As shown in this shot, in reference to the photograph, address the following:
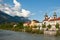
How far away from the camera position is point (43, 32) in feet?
283

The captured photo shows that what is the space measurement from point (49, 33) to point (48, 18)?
57902mm

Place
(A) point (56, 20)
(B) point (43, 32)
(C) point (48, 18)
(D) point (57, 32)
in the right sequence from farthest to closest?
(C) point (48, 18) < (A) point (56, 20) < (B) point (43, 32) < (D) point (57, 32)

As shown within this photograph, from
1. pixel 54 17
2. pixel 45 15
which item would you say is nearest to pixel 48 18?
pixel 45 15

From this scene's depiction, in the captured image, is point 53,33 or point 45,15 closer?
point 53,33

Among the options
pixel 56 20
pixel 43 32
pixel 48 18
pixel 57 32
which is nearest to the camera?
pixel 57 32

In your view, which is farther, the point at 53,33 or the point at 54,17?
the point at 54,17

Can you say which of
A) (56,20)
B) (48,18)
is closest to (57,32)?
(56,20)

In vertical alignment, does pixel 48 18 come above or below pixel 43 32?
above

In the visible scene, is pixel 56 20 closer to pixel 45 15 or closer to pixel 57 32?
pixel 45 15

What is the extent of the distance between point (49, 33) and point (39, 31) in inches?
459

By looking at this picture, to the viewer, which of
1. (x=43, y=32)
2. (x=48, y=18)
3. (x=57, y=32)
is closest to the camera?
(x=57, y=32)

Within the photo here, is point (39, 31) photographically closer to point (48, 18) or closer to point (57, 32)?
point (57, 32)

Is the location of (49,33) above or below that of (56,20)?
below

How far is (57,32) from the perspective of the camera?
7488 cm
